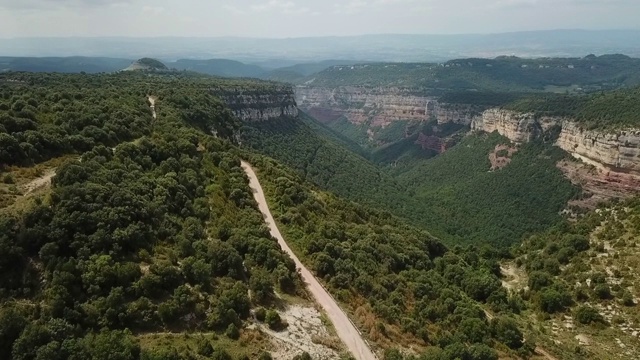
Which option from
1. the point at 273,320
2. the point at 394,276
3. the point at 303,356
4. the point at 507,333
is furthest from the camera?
the point at 394,276

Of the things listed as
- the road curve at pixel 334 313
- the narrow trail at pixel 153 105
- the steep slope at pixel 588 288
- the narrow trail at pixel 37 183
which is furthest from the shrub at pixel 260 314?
the narrow trail at pixel 153 105

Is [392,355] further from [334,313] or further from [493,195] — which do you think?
[493,195]

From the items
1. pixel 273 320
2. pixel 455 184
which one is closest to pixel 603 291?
pixel 273 320

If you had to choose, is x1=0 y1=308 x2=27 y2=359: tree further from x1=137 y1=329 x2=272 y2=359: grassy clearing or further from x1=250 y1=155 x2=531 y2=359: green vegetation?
x1=250 y1=155 x2=531 y2=359: green vegetation

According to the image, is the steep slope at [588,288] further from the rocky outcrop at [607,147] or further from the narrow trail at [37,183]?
the narrow trail at [37,183]

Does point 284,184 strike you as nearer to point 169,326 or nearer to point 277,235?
point 277,235

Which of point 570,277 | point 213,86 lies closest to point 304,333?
point 570,277
